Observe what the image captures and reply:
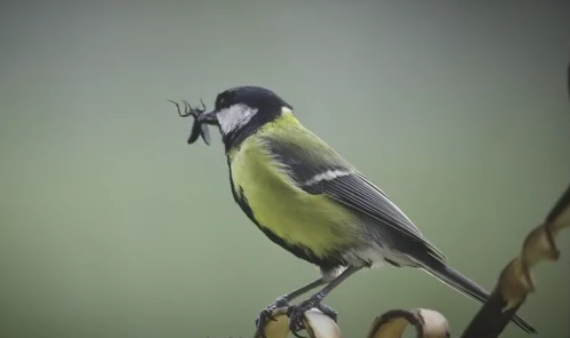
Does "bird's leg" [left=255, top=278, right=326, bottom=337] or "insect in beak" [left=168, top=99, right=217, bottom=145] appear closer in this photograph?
"bird's leg" [left=255, top=278, right=326, bottom=337]

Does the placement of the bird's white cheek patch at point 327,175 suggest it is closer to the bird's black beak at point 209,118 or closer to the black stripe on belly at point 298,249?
the black stripe on belly at point 298,249

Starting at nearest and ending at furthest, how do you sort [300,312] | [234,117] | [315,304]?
[300,312], [315,304], [234,117]

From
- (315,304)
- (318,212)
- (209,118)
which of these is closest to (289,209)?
(318,212)

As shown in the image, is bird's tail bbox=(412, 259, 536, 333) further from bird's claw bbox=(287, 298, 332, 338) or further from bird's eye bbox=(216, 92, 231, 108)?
bird's eye bbox=(216, 92, 231, 108)

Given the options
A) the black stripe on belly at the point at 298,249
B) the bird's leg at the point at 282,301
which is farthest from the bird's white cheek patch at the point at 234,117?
the bird's leg at the point at 282,301

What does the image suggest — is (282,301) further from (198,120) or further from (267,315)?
(198,120)

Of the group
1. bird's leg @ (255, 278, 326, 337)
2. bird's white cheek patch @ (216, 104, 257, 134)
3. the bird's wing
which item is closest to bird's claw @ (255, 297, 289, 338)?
bird's leg @ (255, 278, 326, 337)

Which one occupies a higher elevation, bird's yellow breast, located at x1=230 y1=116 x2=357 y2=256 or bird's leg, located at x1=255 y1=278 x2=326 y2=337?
bird's yellow breast, located at x1=230 y1=116 x2=357 y2=256
